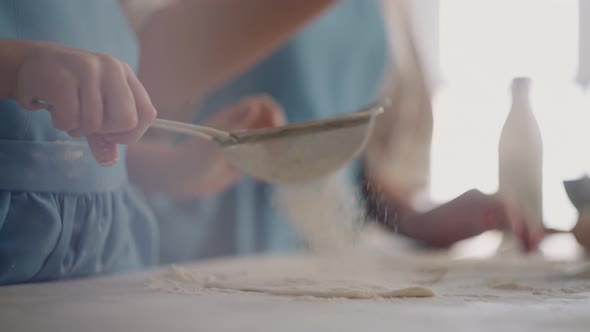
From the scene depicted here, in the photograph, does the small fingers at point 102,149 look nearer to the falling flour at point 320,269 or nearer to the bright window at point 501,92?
the falling flour at point 320,269

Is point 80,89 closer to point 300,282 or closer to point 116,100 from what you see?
point 116,100

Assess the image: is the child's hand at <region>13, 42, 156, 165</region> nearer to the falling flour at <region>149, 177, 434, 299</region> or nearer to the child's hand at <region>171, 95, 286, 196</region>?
the falling flour at <region>149, 177, 434, 299</region>

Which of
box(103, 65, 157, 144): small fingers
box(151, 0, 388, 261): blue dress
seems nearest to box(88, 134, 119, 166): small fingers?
box(103, 65, 157, 144): small fingers

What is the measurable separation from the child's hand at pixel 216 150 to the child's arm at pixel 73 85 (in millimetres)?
230

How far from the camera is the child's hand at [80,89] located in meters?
0.28

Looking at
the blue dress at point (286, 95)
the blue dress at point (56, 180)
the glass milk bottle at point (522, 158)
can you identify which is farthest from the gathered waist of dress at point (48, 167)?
the glass milk bottle at point (522, 158)

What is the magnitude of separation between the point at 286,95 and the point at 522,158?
1.21 ft

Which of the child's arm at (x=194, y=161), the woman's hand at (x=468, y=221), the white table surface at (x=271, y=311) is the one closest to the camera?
the white table surface at (x=271, y=311)

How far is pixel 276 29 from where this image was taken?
22.8 inches

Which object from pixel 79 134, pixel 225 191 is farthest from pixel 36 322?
pixel 225 191

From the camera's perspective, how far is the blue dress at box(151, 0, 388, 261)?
0.70 m

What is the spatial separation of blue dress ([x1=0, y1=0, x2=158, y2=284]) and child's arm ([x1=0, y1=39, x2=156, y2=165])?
18mm

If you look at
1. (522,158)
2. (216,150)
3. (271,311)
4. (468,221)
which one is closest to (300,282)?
(271,311)

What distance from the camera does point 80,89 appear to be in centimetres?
28
